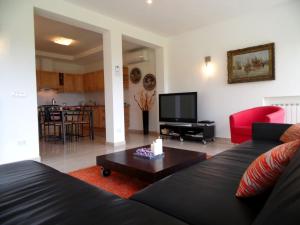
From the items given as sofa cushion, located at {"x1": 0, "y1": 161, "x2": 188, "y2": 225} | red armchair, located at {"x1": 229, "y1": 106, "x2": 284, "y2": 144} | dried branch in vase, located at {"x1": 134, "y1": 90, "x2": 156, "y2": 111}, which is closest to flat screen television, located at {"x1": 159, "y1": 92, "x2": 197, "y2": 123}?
dried branch in vase, located at {"x1": 134, "y1": 90, "x2": 156, "y2": 111}

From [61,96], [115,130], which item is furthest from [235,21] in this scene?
[61,96]

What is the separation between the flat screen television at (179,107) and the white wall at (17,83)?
9.70ft

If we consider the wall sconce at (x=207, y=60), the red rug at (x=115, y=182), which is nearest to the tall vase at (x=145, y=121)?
the wall sconce at (x=207, y=60)

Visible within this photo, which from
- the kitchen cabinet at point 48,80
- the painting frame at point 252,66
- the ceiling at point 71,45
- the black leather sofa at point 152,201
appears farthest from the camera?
the kitchen cabinet at point 48,80

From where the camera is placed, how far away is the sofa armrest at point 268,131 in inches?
90.8

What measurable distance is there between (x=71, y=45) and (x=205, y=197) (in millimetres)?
6348

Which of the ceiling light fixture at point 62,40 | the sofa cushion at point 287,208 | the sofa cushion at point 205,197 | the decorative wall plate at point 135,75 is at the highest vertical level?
the ceiling light fixture at point 62,40

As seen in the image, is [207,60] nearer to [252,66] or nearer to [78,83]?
[252,66]

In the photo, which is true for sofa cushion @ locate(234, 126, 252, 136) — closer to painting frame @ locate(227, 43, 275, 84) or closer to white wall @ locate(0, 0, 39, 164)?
painting frame @ locate(227, 43, 275, 84)

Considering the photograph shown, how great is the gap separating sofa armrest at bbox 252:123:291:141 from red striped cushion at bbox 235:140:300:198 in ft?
5.25

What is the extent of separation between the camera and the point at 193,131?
4.69m

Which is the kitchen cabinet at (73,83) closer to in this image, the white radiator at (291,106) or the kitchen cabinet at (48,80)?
the kitchen cabinet at (48,80)

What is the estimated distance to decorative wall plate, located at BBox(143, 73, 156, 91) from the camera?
6211mm

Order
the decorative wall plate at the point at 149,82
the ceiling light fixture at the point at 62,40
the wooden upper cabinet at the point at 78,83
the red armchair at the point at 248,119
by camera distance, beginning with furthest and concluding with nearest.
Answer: the wooden upper cabinet at the point at 78,83
the decorative wall plate at the point at 149,82
the ceiling light fixture at the point at 62,40
the red armchair at the point at 248,119
